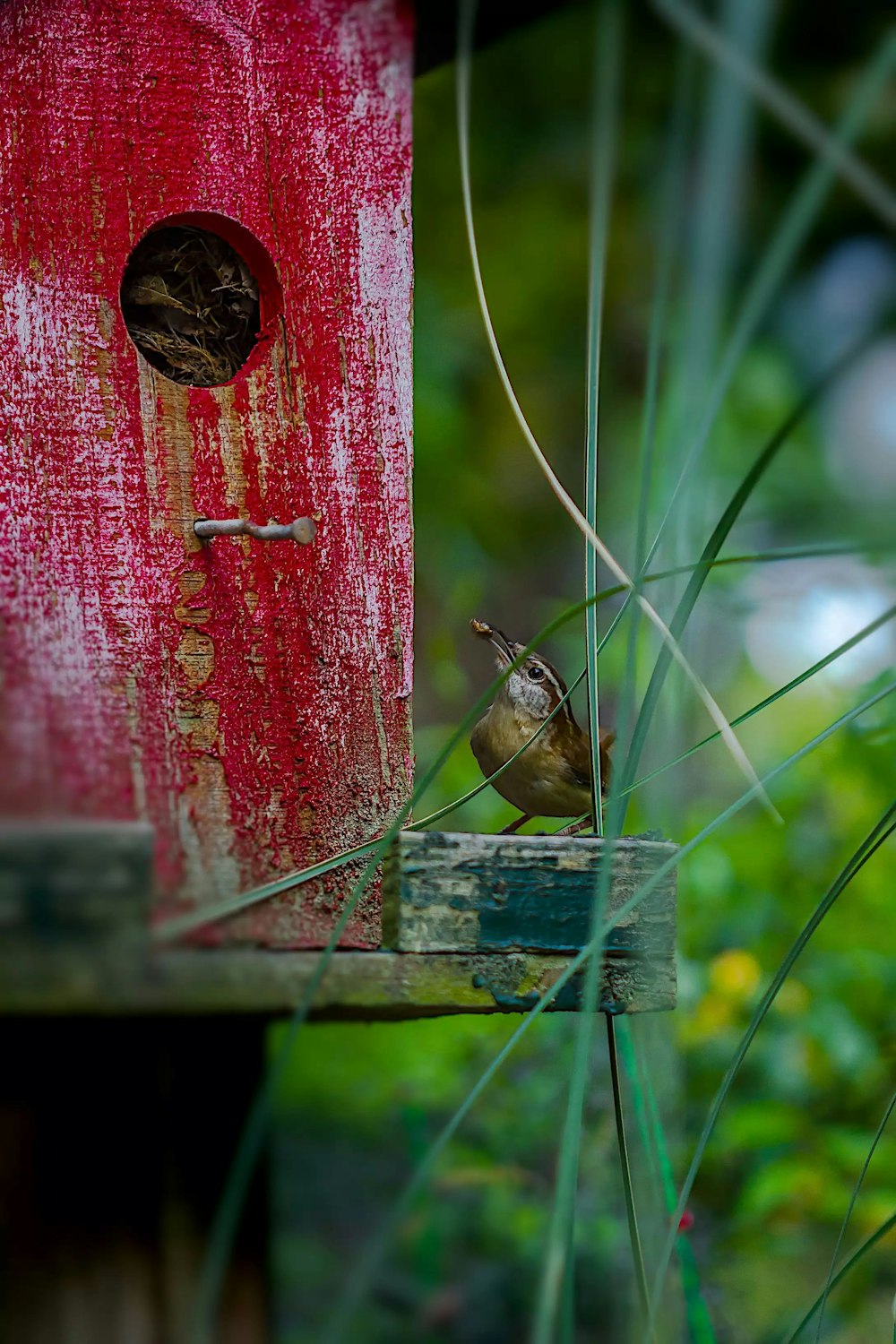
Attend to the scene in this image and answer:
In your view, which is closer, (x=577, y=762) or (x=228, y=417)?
(x=228, y=417)

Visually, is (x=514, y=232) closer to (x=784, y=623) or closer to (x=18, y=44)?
→ (x=784, y=623)

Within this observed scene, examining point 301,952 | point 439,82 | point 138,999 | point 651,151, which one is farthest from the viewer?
point 439,82

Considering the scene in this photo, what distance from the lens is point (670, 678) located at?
152cm

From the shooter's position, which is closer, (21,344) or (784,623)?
(21,344)

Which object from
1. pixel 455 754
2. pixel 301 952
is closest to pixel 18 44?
pixel 301 952

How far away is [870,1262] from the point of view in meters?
2.42

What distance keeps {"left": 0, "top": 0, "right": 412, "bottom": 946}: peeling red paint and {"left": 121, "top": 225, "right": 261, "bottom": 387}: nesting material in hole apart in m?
0.08

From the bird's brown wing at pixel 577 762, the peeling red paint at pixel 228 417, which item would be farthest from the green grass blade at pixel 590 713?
the bird's brown wing at pixel 577 762

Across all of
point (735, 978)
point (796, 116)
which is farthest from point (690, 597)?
point (735, 978)

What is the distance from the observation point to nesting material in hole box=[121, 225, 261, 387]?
70.0 inches

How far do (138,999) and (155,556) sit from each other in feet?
2.61

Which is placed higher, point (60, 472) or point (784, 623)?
point (60, 472)

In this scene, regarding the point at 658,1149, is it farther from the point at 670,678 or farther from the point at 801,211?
the point at 801,211

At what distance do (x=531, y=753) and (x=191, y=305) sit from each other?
71 cm
